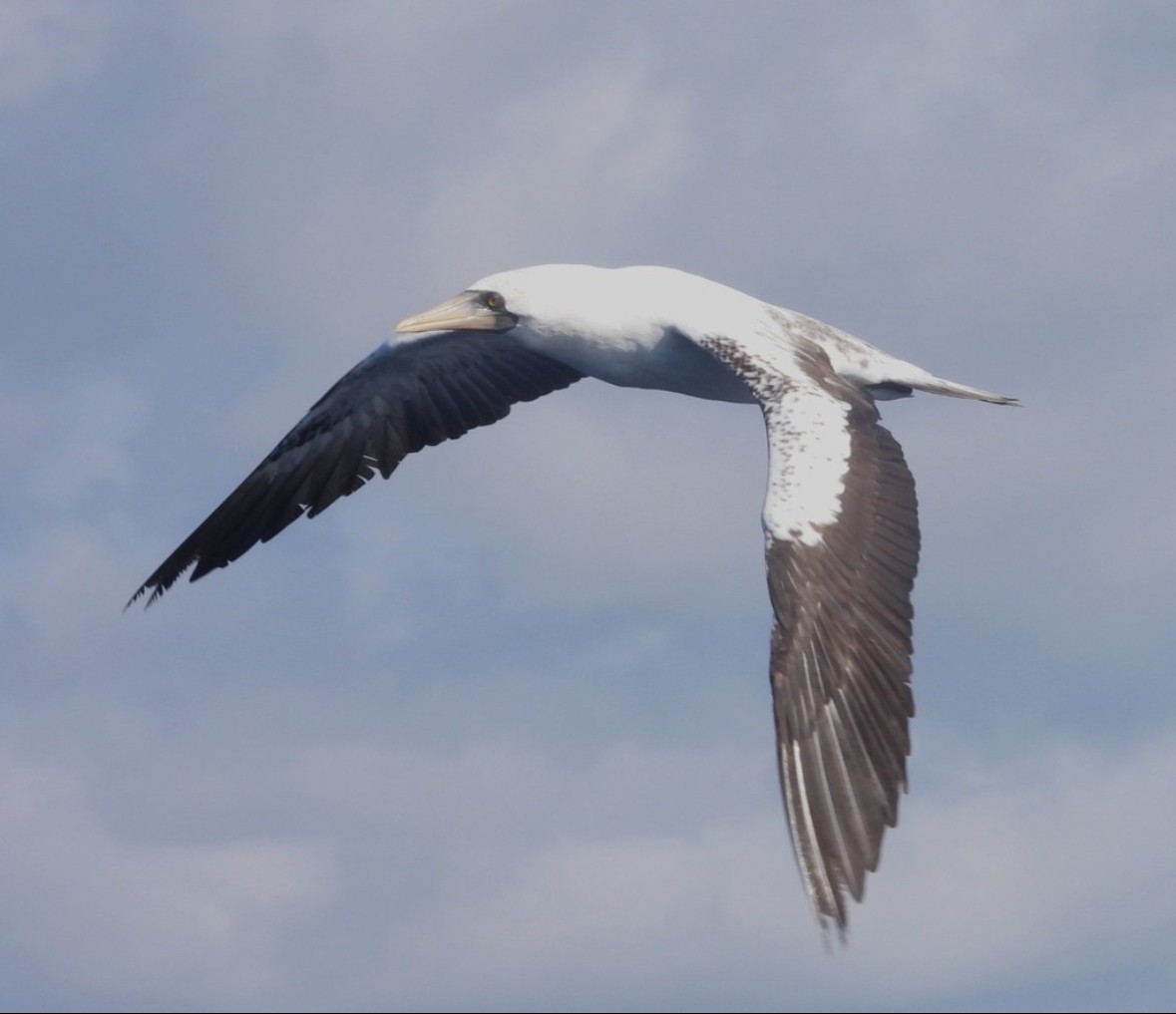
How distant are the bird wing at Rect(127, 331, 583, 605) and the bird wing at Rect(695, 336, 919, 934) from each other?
17.6ft

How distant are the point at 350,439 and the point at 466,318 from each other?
269cm

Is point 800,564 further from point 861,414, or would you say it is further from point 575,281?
point 575,281

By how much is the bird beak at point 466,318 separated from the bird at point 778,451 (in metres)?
0.02

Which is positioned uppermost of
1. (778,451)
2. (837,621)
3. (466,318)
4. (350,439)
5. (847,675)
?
(466,318)

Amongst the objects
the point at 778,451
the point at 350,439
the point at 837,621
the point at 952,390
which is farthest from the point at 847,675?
the point at 350,439

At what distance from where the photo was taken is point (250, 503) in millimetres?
22141

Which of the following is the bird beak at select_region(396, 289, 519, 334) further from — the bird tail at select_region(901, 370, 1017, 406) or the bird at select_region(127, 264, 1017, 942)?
the bird tail at select_region(901, 370, 1017, 406)

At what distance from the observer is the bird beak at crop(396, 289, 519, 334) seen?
20.0 metres

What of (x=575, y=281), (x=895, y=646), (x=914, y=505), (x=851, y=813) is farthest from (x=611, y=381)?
(x=851, y=813)

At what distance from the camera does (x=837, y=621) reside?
48.9ft

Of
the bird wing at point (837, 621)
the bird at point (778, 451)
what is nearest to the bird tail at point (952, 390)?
the bird at point (778, 451)

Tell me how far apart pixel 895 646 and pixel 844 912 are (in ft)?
7.58

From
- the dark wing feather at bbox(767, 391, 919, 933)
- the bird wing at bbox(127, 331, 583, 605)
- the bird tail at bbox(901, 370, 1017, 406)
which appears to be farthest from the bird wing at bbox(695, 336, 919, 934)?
the bird wing at bbox(127, 331, 583, 605)

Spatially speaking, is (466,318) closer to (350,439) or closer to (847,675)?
(350,439)
